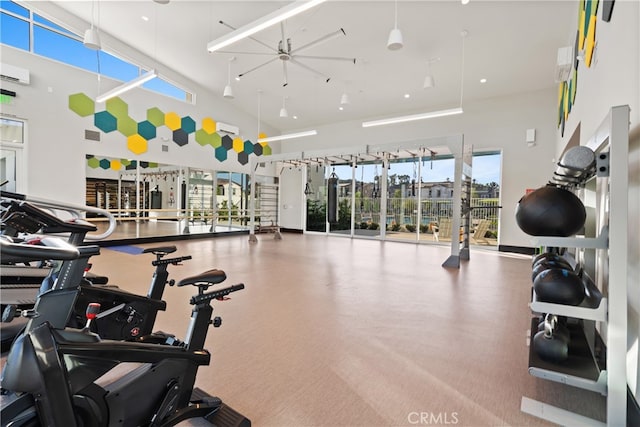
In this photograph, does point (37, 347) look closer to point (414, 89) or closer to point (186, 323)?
point (186, 323)

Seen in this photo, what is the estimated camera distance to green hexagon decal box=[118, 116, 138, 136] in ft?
27.3

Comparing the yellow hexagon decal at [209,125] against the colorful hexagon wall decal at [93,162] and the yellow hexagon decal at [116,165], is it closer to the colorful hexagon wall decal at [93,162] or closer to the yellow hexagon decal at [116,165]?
the yellow hexagon decal at [116,165]

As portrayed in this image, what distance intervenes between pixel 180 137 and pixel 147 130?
1.00 metres

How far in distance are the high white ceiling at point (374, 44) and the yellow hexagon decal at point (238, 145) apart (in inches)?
78.7

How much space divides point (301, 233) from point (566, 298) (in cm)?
1115

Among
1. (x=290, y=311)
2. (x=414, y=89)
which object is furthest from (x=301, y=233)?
(x=290, y=311)

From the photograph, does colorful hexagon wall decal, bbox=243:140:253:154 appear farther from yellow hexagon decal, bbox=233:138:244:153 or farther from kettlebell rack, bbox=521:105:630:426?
kettlebell rack, bbox=521:105:630:426

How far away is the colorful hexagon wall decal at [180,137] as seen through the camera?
957 centimetres

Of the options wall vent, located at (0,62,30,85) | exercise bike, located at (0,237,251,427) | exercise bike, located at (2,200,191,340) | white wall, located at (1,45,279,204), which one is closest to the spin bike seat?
exercise bike, located at (0,237,251,427)

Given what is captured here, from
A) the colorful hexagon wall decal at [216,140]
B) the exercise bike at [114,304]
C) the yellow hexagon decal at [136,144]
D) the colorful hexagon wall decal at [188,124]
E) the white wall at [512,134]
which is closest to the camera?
the exercise bike at [114,304]

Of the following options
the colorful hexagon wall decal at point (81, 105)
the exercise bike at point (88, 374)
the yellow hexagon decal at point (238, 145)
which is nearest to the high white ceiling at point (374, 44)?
the colorful hexagon wall decal at point (81, 105)

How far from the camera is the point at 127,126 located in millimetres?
Result: 8453

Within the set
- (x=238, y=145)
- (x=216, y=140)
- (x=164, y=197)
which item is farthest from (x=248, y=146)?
(x=164, y=197)

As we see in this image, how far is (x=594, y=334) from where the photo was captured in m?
2.52
